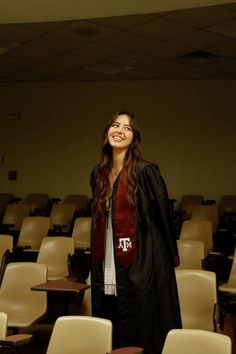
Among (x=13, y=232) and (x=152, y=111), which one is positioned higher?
(x=152, y=111)

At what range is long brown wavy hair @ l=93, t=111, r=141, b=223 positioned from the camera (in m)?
2.72

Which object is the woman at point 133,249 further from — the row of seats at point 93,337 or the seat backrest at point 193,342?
the seat backrest at point 193,342

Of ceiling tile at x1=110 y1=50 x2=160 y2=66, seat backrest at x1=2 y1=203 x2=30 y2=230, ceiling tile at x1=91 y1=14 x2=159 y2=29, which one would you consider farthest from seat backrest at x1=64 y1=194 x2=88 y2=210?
ceiling tile at x1=91 y1=14 x2=159 y2=29

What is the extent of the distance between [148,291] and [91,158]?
650 cm

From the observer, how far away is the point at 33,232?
20.8ft

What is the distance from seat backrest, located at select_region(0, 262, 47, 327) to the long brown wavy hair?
147cm

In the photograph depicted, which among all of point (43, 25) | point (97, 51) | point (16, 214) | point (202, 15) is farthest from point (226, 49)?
point (16, 214)

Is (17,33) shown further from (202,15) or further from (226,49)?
(226,49)

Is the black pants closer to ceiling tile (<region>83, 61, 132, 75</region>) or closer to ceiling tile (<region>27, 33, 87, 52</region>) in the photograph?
ceiling tile (<region>27, 33, 87, 52</region>)

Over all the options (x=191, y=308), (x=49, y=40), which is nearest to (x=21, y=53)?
(x=49, y=40)

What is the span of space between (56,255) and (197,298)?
1883 mm

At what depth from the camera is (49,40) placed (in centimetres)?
628

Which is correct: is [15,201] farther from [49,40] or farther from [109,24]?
[109,24]

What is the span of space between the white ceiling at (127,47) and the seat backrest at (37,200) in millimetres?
2082
